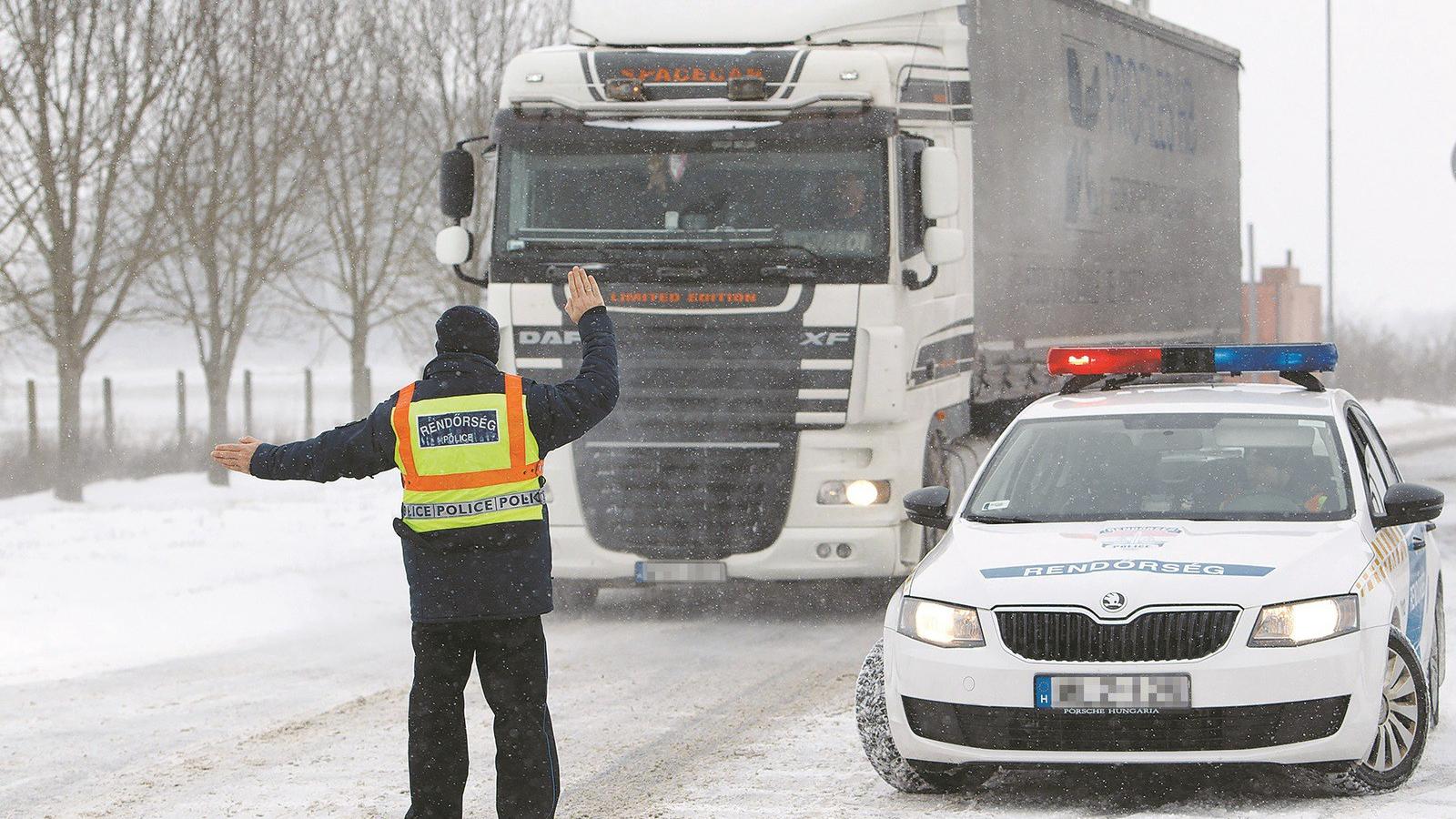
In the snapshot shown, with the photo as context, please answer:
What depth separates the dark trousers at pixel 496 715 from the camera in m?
6.02

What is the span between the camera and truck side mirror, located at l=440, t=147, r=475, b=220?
1261 cm

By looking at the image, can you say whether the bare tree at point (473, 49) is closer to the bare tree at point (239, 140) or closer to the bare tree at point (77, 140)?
the bare tree at point (239, 140)

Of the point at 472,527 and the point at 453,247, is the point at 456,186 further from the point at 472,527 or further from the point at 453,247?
the point at 472,527

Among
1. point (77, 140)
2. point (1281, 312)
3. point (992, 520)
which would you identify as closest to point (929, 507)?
point (992, 520)

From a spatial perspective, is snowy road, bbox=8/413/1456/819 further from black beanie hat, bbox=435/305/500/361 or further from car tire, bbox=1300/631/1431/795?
black beanie hat, bbox=435/305/500/361

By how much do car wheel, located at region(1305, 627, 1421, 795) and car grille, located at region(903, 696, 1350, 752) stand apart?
28 cm

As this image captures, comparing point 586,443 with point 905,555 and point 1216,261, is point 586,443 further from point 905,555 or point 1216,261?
point 1216,261

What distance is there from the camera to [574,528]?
12234mm

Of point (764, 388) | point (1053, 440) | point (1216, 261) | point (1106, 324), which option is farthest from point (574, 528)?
point (1216, 261)

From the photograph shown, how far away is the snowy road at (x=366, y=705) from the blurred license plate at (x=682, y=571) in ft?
1.10

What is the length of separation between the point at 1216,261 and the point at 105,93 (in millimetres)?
10711

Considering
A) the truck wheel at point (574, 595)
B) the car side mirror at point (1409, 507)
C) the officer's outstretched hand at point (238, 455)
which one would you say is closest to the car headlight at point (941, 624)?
the car side mirror at point (1409, 507)

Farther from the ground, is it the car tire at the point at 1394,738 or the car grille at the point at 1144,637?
the car grille at the point at 1144,637

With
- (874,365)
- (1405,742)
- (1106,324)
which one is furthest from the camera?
(1106,324)
